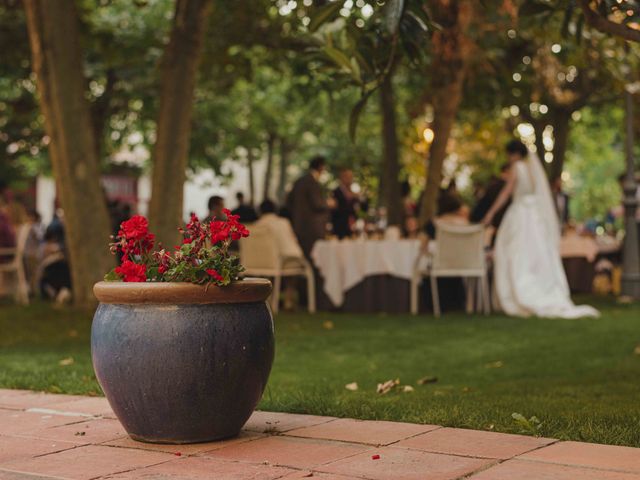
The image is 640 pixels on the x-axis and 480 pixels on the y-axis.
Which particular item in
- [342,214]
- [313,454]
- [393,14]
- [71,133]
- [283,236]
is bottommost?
[313,454]

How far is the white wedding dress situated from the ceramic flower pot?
10.2 metres

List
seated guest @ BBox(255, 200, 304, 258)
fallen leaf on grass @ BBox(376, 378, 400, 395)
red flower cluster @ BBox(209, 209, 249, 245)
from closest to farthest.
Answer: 1. red flower cluster @ BBox(209, 209, 249, 245)
2. fallen leaf on grass @ BBox(376, 378, 400, 395)
3. seated guest @ BBox(255, 200, 304, 258)

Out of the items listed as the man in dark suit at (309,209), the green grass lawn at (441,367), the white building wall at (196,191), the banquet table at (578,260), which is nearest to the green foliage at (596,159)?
the banquet table at (578,260)

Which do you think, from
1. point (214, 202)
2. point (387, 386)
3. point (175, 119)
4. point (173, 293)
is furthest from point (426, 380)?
point (214, 202)

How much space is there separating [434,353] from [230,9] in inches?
362

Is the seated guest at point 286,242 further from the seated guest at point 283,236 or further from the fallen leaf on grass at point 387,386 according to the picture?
the fallen leaf on grass at point 387,386

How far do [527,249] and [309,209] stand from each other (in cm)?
307

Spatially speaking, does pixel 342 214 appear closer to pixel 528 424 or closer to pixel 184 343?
pixel 528 424

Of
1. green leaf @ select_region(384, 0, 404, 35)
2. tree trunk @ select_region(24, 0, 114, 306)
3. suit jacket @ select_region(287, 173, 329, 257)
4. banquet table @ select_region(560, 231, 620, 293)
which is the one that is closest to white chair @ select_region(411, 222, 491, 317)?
suit jacket @ select_region(287, 173, 329, 257)

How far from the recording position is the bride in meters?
15.7

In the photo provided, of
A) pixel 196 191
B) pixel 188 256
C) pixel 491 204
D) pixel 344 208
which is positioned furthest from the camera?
pixel 196 191

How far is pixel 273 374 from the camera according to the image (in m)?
9.14

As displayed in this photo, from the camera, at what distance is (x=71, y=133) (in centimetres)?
1458

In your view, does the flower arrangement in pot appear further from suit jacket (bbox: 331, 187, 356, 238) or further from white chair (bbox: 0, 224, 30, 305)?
suit jacket (bbox: 331, 187, 356, 238)
